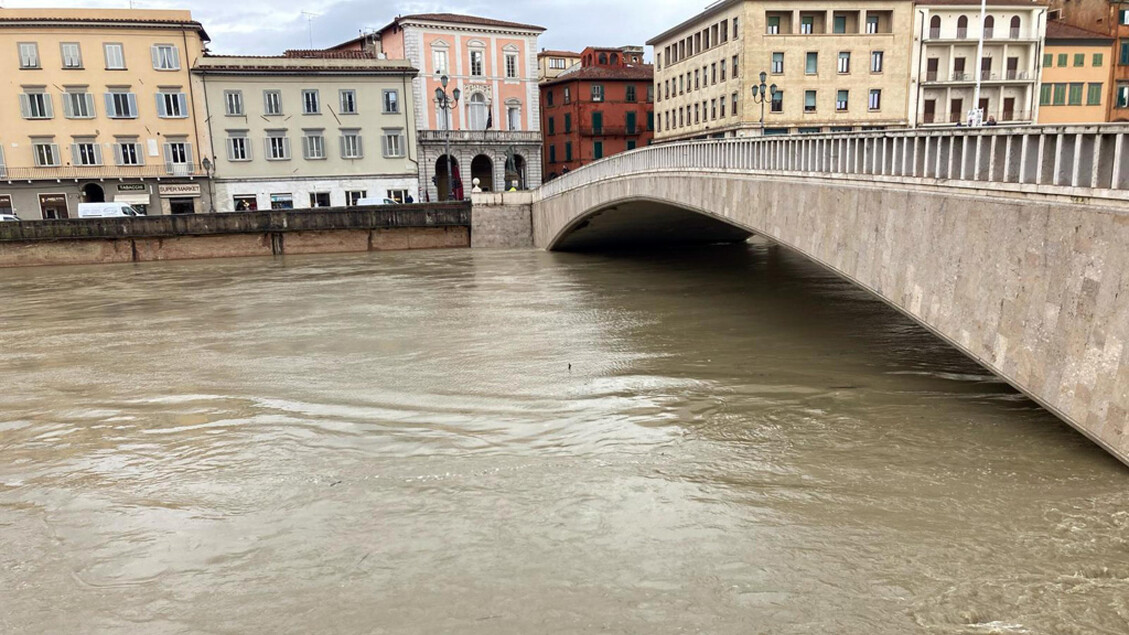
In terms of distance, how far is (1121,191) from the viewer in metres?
6.97

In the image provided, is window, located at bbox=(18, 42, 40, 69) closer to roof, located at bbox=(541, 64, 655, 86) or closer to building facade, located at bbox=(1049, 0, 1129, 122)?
roof, located at bbox=(541, 64, 655, 86)

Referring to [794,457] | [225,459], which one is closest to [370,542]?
[225,459]

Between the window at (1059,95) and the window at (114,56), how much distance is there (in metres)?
54.7

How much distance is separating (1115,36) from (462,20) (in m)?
41.1

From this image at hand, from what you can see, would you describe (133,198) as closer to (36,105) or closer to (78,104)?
(78,104)

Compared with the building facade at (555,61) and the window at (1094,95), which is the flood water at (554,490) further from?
the building facade at (555,61)

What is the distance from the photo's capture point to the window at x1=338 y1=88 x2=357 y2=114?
45.9 metres

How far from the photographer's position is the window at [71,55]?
4219 cm

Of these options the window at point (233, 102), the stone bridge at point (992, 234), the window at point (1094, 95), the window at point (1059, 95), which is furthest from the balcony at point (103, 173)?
the window at point (1094, 95)

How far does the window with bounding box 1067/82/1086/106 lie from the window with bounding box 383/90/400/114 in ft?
138

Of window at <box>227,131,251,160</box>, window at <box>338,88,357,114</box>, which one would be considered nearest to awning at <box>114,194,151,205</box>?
window at <box>227,131,251,160</box>

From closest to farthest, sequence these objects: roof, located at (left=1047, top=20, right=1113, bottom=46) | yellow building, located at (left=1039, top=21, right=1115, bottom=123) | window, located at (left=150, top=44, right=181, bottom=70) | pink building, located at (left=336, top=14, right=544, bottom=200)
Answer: window, located at (left=150, top=44, right=181, bottom=70) < pink building, located at (left=336, top=14, right=544, bottom=200) < roof, located at (left=1047, top=20, right=1113, bottom=46) < yellow building, located at (left=1039, top=21, right=1115, bottom=123)

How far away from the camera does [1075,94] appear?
173 feet

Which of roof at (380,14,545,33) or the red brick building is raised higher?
roof at (380,14,545,33)
